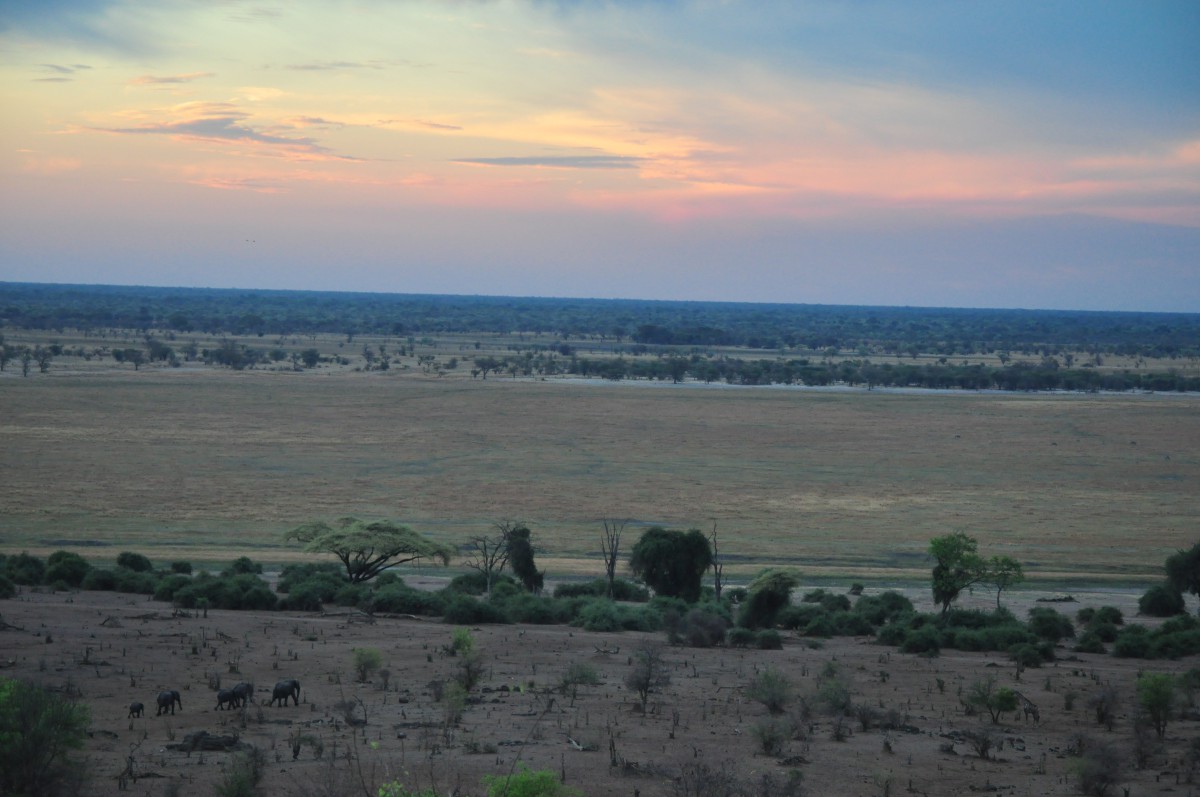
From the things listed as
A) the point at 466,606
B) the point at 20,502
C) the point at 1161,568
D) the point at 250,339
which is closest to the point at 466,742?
the point at 466,606

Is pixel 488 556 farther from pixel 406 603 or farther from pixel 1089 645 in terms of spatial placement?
pixel 1089 645

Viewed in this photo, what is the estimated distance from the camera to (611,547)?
130 feet

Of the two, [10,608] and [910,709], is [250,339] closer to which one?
[10,608]

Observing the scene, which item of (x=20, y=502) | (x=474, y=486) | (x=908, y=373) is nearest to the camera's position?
(x=20, y=502)

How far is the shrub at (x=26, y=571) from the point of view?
32.2 meters

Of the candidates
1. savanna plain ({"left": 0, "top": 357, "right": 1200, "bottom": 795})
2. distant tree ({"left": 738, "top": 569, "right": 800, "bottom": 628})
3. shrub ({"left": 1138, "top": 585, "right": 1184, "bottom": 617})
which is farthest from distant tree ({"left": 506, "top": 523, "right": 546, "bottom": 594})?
shrub ({"left": 1138, "top": 585, "right": 1184, "bottom": 617})

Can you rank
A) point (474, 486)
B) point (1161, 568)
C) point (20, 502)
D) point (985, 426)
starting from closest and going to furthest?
point (1161, 568), point (20, 502), point (474, 486), point (985, 426)

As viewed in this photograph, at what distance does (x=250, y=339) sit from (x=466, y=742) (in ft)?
514

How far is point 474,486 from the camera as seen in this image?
55.9 meters

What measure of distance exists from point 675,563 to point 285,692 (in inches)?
609

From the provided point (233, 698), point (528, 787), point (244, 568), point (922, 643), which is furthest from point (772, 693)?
point (244, 568)

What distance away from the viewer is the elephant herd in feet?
64.0

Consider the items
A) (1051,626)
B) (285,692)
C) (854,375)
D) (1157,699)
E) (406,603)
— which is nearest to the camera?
(1157,699)

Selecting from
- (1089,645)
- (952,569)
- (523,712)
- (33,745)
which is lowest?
(1089,645)
